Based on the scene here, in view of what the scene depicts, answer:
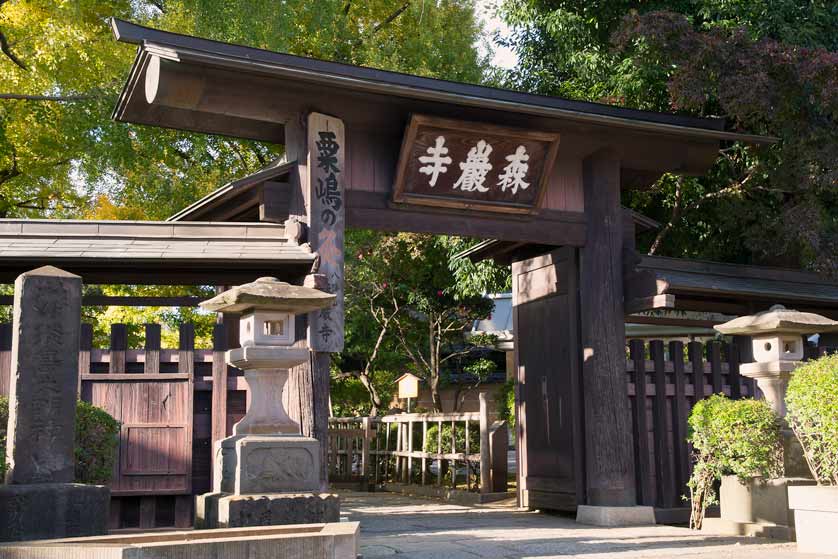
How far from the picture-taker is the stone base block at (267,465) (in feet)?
→ 25.1

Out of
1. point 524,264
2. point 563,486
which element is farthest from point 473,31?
point 563,486

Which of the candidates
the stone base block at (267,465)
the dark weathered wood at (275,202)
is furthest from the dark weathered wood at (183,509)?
the dark weathered wood at (275,202)

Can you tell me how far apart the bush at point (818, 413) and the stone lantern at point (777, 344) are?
132 cm

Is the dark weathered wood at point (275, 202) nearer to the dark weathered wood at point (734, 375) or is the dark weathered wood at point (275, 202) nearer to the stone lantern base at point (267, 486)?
the stone lantern base at point (267, 486)

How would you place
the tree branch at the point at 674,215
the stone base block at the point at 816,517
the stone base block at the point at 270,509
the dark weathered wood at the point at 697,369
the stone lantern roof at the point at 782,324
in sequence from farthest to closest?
the tree branch at the point at 674,215 < the dark weathered wood at the point at 697,369 < the stone lantern roof at the point at 782,324 < the stone base block at the point at 816,517 < the stone base block at the point at 270,509

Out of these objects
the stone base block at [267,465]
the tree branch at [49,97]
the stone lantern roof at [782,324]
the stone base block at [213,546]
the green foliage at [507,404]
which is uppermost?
the tree branch at [49,97]

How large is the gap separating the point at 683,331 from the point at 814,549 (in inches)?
489

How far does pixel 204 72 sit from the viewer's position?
30.6ft

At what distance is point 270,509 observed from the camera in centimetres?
746

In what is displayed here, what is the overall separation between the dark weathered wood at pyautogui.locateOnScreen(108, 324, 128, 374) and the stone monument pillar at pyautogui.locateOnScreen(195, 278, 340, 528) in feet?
7.04

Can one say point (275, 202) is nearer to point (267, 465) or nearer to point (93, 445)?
point (93, 445)

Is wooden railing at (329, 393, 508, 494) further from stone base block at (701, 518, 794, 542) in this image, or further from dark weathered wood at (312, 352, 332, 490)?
dark weathered wood at (312, 352, 332, 490)

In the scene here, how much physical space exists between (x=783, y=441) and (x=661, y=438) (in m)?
2.49

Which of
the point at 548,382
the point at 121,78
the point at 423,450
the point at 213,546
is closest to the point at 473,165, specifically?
the point at 548,382
